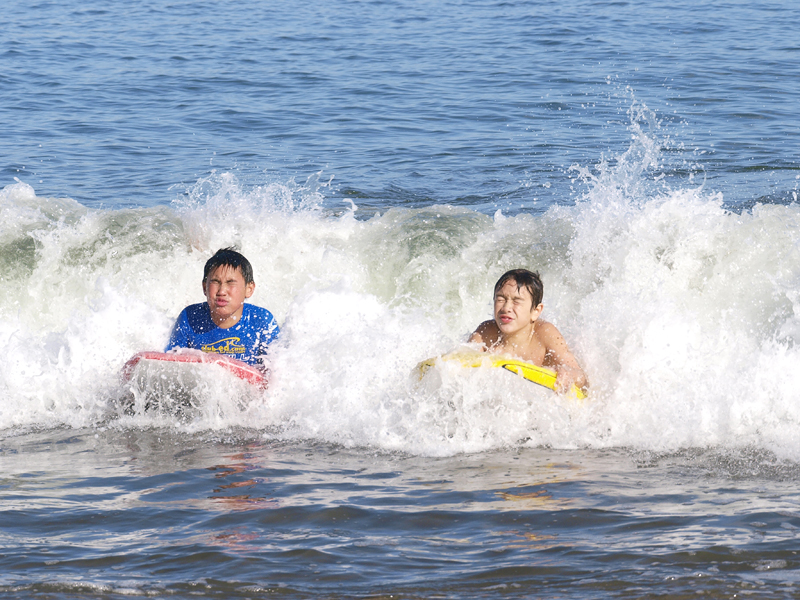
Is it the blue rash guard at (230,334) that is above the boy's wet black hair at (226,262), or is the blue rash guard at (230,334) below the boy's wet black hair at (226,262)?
below

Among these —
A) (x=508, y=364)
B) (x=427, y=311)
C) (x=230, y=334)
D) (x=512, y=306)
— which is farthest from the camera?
(x=427, y=311)

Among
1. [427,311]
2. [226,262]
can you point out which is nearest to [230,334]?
[226,262]

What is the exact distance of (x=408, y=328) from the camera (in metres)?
6.73

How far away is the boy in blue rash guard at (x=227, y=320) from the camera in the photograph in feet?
21.4

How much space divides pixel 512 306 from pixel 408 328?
914mm

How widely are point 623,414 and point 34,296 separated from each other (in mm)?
5751

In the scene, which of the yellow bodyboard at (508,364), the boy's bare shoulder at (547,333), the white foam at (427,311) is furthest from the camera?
the boy's bare shoulder at (547,333)

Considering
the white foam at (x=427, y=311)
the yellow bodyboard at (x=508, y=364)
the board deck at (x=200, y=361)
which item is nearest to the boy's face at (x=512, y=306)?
the yellow bodyboard at (x=508, y=364)

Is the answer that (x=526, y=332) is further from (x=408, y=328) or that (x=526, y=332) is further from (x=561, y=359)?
(x=408, y=328)

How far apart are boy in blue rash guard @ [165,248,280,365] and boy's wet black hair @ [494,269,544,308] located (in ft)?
5.59

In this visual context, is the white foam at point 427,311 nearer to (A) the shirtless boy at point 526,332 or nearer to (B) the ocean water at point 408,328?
(B) the ocean water at point 408,328

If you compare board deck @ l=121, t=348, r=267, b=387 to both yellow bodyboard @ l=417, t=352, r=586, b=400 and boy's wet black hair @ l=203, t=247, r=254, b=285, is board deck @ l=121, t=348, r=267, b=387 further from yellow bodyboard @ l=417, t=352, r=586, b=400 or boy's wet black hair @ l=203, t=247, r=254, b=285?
yellow bodyboard @ l=417, t=352, r=586, b=400

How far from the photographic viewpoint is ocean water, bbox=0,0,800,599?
13.7 ft

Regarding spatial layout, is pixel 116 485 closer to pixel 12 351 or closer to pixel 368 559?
pixel 368 559
